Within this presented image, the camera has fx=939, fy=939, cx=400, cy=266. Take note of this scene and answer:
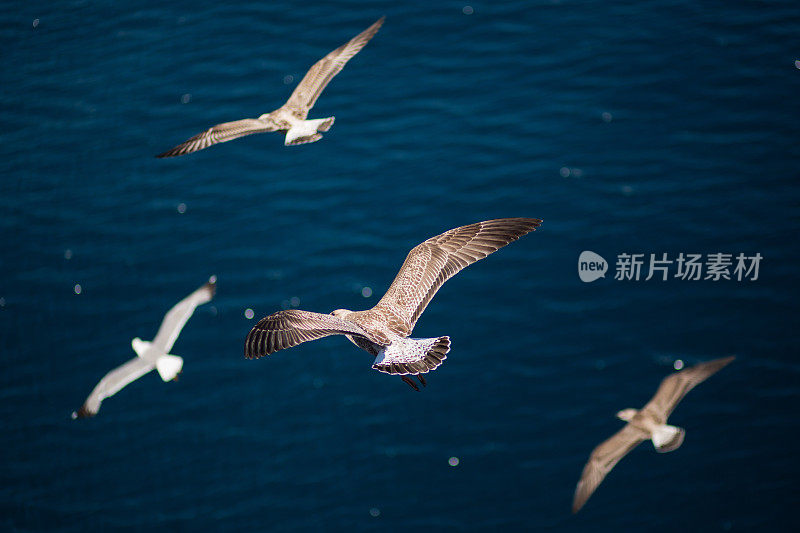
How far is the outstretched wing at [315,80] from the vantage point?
18328 mm

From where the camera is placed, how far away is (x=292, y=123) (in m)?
17.9

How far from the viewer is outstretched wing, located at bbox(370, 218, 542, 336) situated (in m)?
14.3

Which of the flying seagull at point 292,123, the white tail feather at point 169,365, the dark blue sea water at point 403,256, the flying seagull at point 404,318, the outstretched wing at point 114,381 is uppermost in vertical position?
the flying seagull at point 292,123

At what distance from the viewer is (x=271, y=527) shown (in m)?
19.1

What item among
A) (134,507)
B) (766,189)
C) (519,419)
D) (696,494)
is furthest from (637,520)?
(134,507)

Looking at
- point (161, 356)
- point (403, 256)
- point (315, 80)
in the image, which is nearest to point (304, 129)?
point (315, 80)

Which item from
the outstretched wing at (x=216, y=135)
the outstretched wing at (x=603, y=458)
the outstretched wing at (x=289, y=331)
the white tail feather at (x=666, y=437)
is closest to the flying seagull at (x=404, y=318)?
the outstretched wing at (x=289, y=331)

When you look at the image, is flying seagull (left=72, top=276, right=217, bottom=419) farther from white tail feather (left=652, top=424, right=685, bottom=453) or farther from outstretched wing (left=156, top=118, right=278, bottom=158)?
white tail feather (left=652, top=424, right=685, bottom=453)

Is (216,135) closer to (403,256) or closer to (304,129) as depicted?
(304,129)

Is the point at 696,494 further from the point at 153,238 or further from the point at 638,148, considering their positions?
the point at 153,238

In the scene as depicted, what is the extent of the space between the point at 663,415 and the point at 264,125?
8.85 m

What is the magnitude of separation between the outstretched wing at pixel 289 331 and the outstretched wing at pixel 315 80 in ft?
21.0

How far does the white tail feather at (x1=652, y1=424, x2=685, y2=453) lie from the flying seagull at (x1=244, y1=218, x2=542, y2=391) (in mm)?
3956

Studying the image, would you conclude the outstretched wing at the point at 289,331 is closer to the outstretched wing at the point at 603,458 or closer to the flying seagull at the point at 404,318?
the flying seagull at the point at 404,318
